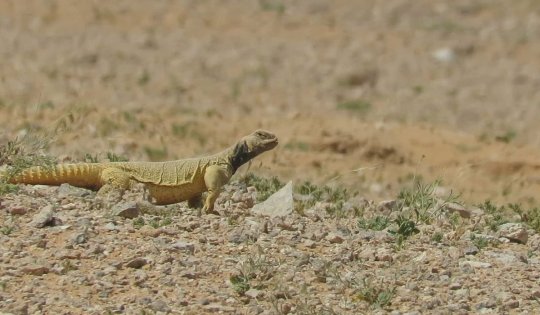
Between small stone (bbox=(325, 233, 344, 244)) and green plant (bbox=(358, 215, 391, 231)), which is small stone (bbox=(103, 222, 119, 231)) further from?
green plant (bbox=(358, 215, 391, 231))

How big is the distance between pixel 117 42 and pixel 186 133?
231 inches

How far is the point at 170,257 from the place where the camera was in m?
7.46

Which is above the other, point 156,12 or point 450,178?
point 156,12

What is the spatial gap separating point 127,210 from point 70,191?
60 centimetres

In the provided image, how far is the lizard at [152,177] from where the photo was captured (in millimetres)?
8609

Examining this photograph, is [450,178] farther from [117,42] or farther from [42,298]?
[117,42]

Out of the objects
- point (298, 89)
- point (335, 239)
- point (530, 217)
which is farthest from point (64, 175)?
point (298, 89)

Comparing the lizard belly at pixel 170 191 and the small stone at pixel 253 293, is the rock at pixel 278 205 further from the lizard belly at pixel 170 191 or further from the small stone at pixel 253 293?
the small stone at pixel 253 293

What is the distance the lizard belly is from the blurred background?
0.99m

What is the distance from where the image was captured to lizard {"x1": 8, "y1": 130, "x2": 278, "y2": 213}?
8609 mm

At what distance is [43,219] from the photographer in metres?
7.79

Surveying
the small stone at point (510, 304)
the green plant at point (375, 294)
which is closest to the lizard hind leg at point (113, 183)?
the green plant at point (375, 294)

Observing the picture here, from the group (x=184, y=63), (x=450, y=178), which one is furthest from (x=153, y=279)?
(x=184, y=63)

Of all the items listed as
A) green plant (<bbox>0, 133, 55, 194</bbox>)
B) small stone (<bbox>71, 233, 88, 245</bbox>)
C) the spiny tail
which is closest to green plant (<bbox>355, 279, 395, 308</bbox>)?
small stone (<bbox>71, 233, 88, 245</bbox>)
